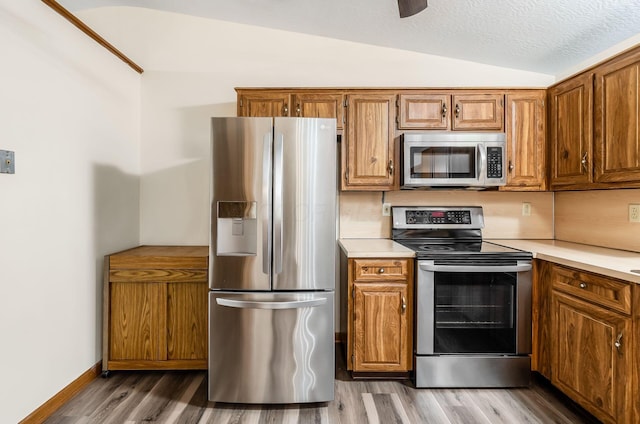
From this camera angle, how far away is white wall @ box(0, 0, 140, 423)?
174 cm

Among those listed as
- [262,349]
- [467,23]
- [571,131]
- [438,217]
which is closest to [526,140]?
[571,131]

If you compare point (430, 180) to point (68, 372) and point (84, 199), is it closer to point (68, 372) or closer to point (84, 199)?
point (84, 199)

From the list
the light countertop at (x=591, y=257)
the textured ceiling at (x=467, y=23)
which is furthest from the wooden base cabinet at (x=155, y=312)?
the light countertop at (x=591, y=257)

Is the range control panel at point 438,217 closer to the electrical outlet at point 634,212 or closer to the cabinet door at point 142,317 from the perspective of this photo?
the electrical outlet at point 634,212

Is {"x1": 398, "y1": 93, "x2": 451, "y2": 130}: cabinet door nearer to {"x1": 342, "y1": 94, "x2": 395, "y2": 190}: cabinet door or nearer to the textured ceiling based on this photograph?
{"x1": 342, "y1": 94, "x2": 395, "y2": 190}: cabinet door

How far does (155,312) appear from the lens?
7.95 feet

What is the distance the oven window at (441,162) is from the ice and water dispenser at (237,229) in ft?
4.09

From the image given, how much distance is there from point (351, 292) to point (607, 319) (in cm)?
138

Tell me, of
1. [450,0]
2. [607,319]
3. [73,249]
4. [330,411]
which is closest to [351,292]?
[330,411]

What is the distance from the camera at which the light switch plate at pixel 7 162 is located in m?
1.67

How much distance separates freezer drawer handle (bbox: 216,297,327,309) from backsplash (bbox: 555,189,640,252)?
6.82 ft

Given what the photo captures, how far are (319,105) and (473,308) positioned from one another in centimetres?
182

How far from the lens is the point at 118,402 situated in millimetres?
2113

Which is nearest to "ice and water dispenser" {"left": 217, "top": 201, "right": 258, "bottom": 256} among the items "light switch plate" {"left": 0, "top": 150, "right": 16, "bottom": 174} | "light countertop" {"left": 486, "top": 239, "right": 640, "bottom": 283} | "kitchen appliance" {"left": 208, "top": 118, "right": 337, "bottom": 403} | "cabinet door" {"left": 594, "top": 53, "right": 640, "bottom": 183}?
"kitchen appliance" {"left": 208, "top": 118, "right": 337, "bottom": 403}
